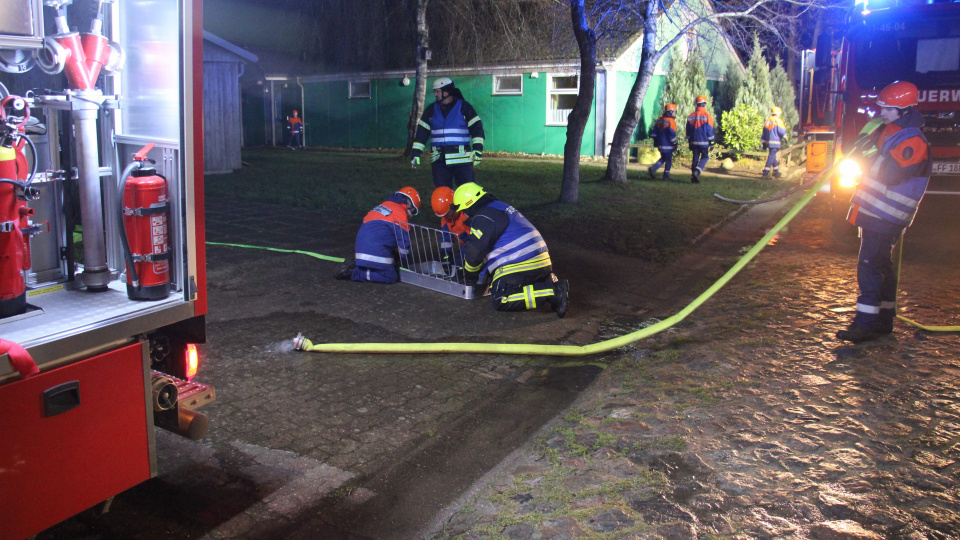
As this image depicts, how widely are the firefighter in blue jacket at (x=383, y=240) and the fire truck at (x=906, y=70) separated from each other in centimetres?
569

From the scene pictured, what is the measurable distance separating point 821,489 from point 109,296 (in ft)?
11.1

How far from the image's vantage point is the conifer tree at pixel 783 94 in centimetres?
2803

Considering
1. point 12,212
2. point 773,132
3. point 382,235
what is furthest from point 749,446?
point 773,132

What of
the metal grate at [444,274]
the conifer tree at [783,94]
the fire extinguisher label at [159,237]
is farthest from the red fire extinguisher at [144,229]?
the conifer tree at [783,94]

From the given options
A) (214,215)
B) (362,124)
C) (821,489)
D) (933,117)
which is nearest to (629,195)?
(933,117)

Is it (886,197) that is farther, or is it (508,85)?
(508,85)

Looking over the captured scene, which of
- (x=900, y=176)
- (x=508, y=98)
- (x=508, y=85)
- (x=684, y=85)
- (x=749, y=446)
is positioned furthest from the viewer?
(x=508, y=85)

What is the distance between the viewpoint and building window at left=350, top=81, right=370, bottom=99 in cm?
2786

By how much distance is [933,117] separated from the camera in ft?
33.3

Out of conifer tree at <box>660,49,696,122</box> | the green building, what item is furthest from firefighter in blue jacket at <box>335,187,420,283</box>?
conifer tree at <box>660,49,696,122</box>

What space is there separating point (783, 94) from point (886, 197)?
24.6 m

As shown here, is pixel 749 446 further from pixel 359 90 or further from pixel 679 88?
pixel 359 90

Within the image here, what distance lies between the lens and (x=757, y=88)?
24719 mm

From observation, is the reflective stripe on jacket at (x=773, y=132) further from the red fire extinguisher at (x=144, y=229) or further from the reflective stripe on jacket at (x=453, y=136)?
the red fire extinguisher at (x=144, y=229)
